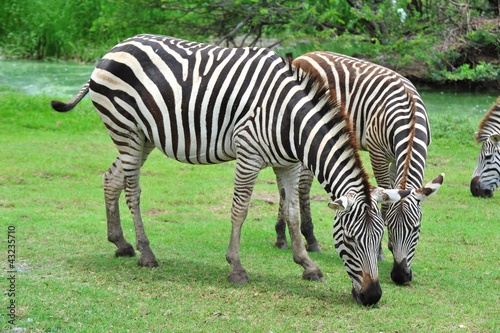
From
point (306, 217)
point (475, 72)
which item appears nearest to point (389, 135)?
point (306, 217)

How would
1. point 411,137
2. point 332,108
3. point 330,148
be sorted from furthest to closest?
point 411,137 < point 332,108 < point 330,148

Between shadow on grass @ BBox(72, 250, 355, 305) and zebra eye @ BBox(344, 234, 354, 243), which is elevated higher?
zebra eye @ BBox(344, 234, 354, 243)

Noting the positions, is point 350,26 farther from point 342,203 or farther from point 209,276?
point 342,203

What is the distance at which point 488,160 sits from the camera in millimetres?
11164

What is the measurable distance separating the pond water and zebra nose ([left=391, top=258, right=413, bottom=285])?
415 inches

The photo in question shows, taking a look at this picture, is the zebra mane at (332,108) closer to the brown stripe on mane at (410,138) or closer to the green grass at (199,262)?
the brown stripe on mane at (410,138)

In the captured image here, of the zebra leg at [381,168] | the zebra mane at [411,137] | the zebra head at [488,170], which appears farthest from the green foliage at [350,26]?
the zebra mane at [411,137]

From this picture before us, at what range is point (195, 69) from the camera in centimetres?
729

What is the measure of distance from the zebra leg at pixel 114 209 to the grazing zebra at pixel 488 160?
5.94 meters

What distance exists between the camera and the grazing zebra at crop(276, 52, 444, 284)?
681 centimetres

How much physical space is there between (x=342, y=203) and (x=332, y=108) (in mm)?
1013

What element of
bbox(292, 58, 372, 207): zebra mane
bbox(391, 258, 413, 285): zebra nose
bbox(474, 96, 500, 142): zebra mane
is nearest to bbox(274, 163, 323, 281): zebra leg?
bbox(391, 258, 413, 285): zebra nose

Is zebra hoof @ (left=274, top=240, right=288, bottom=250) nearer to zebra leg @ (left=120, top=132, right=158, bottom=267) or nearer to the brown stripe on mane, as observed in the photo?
zebra leg @ (left=120, top=132, right=158, bottom=267)

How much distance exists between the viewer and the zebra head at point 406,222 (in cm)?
675
